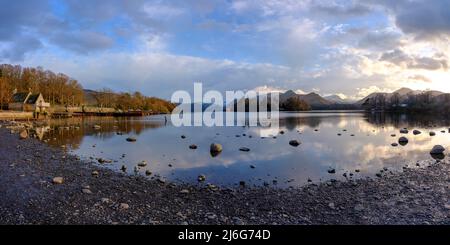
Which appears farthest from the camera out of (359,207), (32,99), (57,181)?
(32,99)

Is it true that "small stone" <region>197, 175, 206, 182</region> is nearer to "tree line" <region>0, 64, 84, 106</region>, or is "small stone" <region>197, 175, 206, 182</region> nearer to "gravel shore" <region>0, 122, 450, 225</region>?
"gravel shore" <region>0, 122, 450, 225</region>

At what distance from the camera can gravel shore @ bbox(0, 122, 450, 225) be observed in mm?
9977

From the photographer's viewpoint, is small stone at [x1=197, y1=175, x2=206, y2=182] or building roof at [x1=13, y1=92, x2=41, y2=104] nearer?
small stone at [x1=197, y1=175, x2=206, y2=182]

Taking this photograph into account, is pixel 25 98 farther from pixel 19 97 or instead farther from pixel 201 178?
pixel 201 178

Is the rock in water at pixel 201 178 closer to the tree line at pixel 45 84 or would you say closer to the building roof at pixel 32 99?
the building roof at pixel 32 99

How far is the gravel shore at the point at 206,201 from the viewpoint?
9.98m

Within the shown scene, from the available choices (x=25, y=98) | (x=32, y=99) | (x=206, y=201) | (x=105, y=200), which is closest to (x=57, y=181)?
(x=105, y=200)

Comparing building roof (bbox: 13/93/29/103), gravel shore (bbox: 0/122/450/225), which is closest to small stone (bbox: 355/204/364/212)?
gravel shore (bbox: 0/122/450/225)

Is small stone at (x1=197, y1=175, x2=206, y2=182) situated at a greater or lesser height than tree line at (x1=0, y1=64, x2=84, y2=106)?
lesser

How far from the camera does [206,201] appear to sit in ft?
39.9

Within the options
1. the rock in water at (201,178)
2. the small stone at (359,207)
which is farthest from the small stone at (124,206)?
the small stone at (359,207)

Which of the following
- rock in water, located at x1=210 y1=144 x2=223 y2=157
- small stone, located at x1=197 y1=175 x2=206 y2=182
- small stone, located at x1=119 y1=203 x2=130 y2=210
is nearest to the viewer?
small stone, located at x1=119 y1=203 x2=130 y2=210

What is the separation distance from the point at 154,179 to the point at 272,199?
6652 millimetres

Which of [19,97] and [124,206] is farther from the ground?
[19,97]
